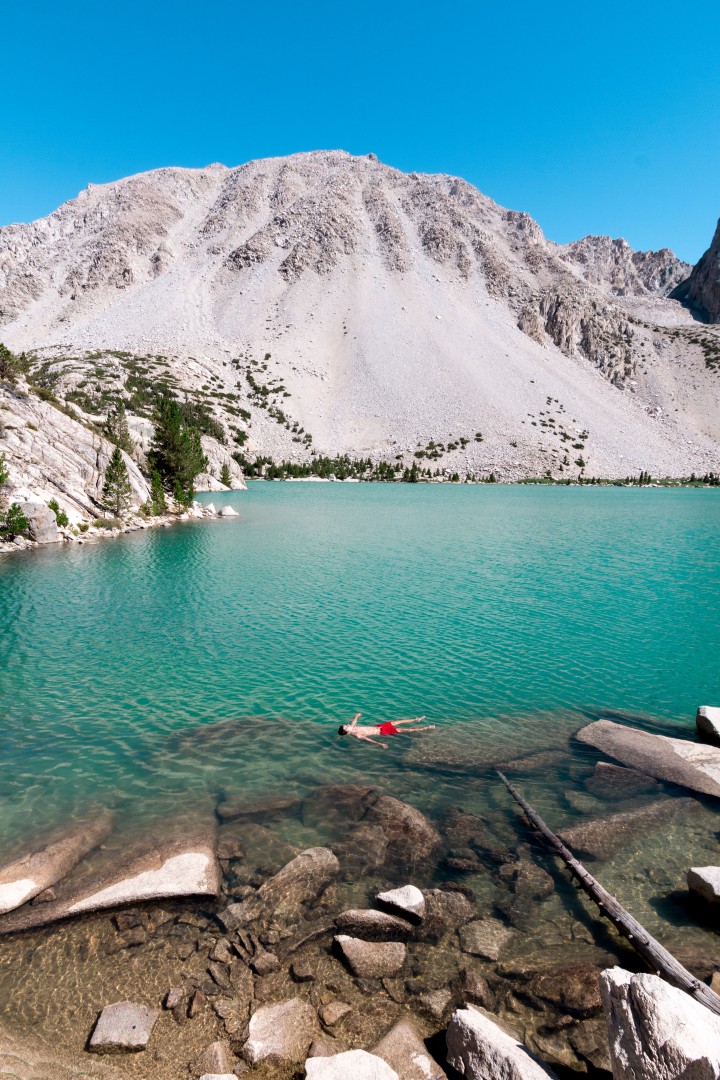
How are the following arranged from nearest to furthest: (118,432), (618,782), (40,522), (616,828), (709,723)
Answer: (616,828), (618,782), (709,723), (40,522), (118,432)

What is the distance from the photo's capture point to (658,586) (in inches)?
1128

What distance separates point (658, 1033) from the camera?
4773mm

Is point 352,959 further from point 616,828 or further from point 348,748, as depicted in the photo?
point 348,748

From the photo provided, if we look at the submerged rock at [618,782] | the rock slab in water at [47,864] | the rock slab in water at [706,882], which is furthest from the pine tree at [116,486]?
the rock slab in water at [706,882]

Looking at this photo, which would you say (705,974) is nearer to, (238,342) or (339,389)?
(339,389)

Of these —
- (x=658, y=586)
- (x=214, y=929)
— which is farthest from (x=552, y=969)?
(x=658, y=586)

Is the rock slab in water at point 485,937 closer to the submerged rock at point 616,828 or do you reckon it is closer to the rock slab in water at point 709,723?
the submerged rock at point 616,828

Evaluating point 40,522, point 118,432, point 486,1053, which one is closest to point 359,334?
point 118,432

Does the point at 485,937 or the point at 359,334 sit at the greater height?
the point at 359,334

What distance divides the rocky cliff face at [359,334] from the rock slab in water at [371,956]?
110523 millimetres

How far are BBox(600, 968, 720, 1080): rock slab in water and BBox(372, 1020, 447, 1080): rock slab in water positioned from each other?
1852mm

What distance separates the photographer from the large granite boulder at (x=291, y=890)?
7988 millimetres

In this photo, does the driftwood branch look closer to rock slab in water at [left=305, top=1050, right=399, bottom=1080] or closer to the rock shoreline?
the rock shoreline

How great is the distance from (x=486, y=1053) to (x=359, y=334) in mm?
161431
